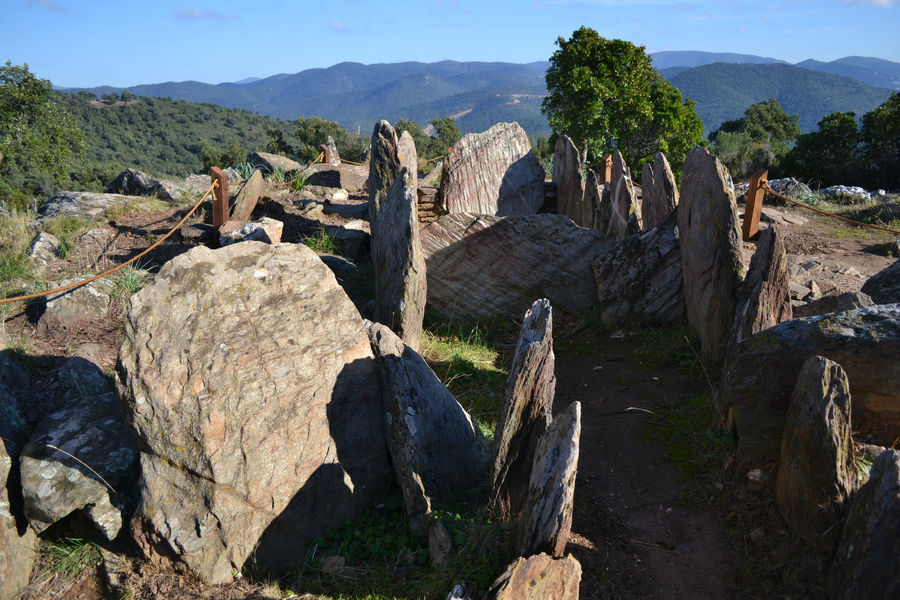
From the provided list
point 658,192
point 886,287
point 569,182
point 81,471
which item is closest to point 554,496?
point 81,471

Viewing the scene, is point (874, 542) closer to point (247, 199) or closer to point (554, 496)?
point (554, 496)

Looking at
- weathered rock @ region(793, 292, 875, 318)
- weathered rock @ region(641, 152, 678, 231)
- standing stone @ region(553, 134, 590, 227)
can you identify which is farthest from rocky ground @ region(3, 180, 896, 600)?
standing stone @ region(553, 134, 590, 227)

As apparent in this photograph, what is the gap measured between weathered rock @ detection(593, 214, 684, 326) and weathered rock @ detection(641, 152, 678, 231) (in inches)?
9.2

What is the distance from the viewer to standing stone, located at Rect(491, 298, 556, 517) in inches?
130

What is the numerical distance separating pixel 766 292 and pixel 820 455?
1.50 metres

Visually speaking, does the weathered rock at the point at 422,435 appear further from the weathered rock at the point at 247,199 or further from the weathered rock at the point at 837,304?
the weathered rock at the point at 247,199

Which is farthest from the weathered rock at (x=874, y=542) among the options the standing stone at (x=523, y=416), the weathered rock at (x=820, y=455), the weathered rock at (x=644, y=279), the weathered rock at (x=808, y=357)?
the weathered rock at (x=644, y=279)

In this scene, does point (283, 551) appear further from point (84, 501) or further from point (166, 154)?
point (166, 154)

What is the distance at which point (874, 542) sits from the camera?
2.38 meters

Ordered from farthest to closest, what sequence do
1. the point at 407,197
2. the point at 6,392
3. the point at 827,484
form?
the point at 407,197, the point at 6,392, the point at 827,484

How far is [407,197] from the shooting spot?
18.3 ft

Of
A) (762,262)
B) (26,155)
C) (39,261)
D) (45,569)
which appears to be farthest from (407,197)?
(26,155)

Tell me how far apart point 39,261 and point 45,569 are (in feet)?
16.8

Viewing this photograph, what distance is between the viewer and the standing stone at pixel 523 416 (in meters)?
3.31
